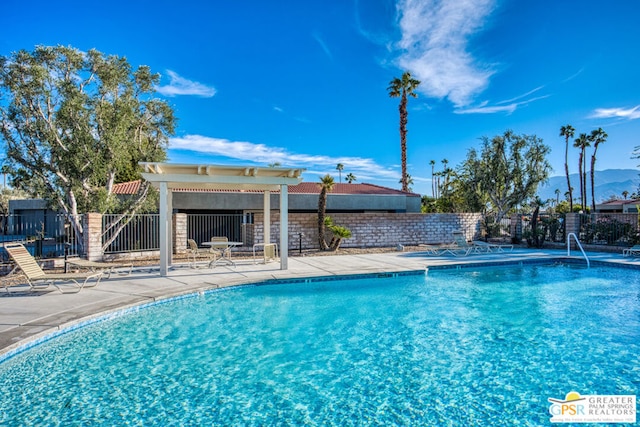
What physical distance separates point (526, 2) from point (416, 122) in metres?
17.7

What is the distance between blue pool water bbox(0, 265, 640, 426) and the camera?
3893 mm

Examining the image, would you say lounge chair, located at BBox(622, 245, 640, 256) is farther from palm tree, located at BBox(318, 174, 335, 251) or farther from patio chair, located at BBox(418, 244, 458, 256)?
palm tree, located at BBox(318, 174, 335, 251)

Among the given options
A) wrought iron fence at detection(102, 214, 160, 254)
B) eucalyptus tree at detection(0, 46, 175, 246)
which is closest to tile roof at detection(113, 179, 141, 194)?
wrought iron fence at detection(102, 214, 160, 254)

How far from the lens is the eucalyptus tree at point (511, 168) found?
1038 inches

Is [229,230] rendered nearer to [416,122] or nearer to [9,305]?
[9,305]

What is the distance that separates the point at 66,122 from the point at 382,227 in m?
15.1

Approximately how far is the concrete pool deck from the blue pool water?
1.00 feet

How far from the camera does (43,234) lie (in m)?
15.7

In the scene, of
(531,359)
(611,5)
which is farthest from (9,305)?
(611,5)

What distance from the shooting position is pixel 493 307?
8250 mm

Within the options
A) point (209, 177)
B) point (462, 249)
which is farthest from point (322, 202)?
point (209, 177)

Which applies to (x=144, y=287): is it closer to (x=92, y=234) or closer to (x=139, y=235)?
(x=92, y=234)

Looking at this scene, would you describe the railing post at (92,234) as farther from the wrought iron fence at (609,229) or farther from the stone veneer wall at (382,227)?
the wrought iron fence at (609,229)

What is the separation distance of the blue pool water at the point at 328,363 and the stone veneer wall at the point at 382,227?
984 centimetres
